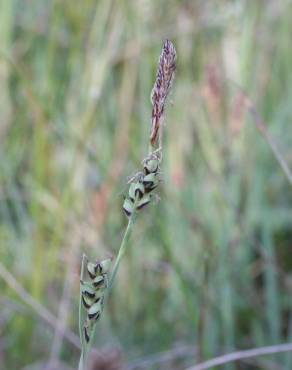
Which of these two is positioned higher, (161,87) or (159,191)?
(159,191)

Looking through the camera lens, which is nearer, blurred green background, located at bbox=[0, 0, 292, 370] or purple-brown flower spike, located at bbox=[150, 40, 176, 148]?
purple-brown flower spike, located at bbox=[150, 40, 176, 148]

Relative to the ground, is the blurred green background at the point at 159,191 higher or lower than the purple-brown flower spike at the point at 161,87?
higher

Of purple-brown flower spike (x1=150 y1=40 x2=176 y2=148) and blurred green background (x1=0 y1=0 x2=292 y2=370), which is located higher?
blurred green background (x1=0 y1=0 x2=292 y2=370)

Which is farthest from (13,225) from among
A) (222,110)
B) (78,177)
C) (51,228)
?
(222,110)

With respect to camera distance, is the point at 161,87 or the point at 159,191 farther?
the point at 159,191

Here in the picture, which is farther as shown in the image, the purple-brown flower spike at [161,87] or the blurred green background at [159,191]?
the blurred green background at [159,191]
